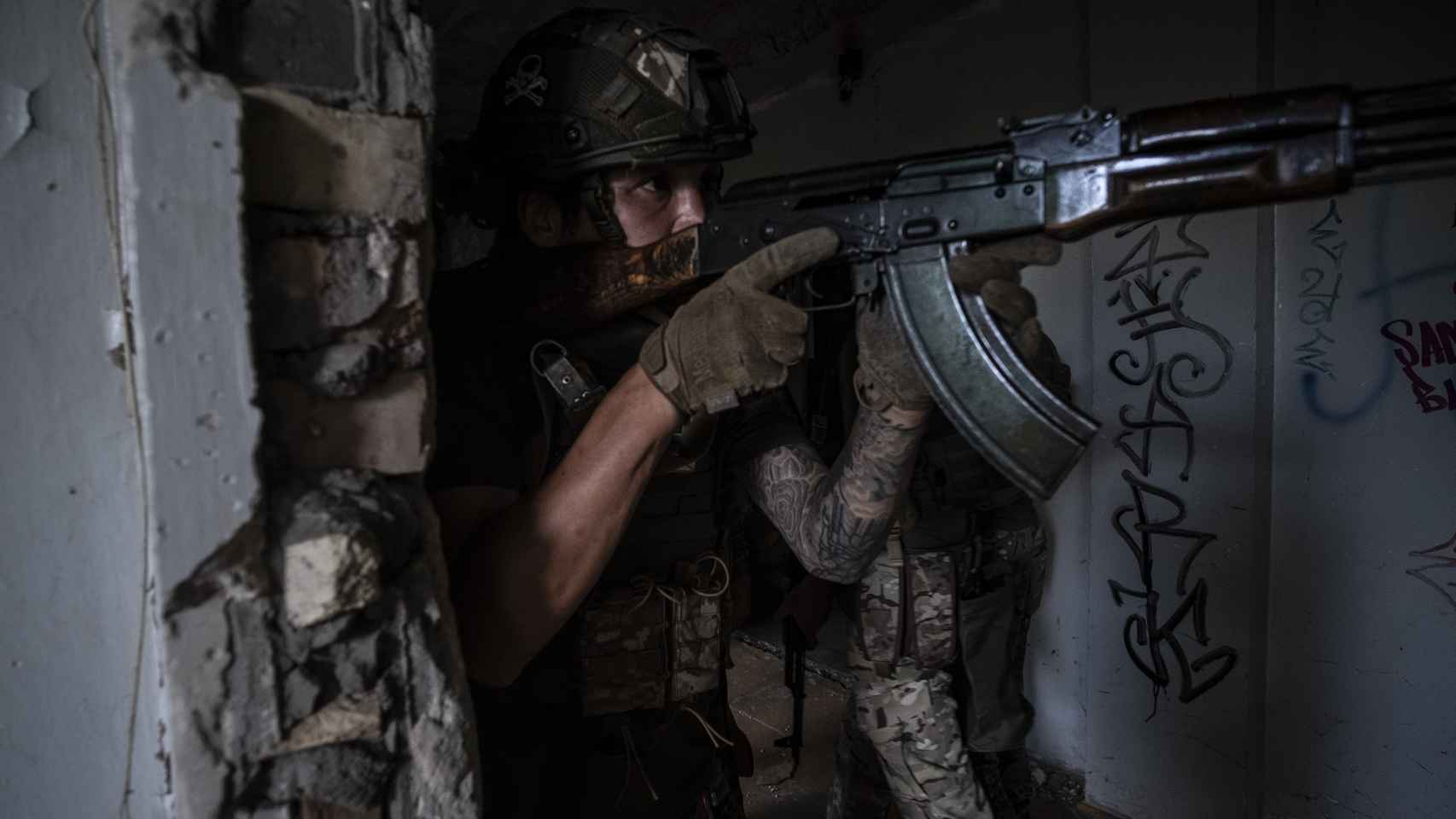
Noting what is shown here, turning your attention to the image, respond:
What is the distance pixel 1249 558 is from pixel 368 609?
258 cm

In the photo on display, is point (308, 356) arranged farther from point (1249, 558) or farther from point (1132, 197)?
point (1249, 558)

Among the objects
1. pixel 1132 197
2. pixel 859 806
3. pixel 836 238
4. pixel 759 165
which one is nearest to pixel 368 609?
pixel 836 238

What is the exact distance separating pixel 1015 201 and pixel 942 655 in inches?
57.1

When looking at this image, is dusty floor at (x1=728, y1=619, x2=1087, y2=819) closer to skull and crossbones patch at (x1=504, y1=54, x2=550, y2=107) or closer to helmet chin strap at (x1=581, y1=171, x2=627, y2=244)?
helmet chin strap at (x1=581, y1=171, x2=627, y2=244)

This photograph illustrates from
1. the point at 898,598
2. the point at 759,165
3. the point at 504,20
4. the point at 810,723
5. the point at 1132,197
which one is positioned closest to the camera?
the point at 1132,197

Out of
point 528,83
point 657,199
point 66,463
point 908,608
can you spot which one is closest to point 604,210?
point 657,199

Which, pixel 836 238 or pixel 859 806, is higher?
pixel 836 238

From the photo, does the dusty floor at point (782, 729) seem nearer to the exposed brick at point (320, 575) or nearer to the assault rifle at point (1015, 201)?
the assault rifle at point (1015, 201)

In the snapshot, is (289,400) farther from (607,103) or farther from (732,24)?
(732,24)

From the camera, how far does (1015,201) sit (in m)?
1.38

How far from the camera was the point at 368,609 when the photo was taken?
92 centimetres

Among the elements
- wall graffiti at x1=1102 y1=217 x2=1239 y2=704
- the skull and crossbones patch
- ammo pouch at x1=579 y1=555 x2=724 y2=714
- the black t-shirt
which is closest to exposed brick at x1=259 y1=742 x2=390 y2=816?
the black t-shirt

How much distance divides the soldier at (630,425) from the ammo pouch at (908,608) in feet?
2.15

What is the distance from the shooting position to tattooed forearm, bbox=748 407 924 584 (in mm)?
1615
